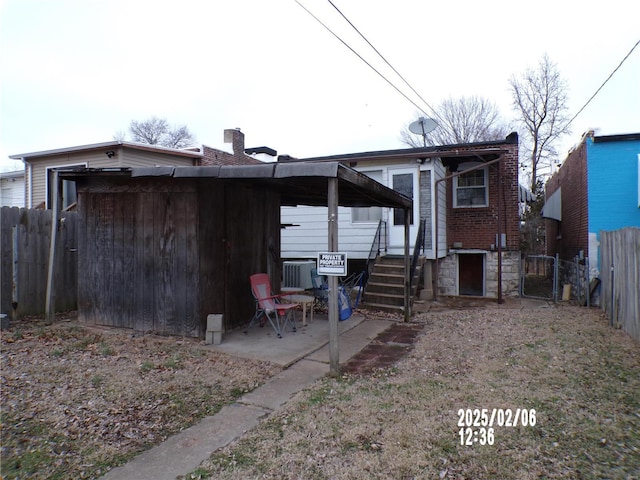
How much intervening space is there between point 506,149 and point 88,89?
12300 millimetres

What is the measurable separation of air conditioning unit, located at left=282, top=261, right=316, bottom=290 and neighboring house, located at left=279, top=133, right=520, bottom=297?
1065mm

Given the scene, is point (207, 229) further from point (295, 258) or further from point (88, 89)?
point (88, 89)

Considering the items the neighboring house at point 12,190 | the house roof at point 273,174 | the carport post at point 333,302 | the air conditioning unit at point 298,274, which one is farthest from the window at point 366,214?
the neighboring house at point 12,190

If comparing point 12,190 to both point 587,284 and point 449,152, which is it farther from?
point 587,284

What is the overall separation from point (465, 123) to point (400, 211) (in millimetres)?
19067

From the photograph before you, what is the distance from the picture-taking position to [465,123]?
26.8 m

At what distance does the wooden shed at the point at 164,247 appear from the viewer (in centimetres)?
603

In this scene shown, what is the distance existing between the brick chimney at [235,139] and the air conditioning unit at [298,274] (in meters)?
5.63

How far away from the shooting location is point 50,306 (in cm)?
671

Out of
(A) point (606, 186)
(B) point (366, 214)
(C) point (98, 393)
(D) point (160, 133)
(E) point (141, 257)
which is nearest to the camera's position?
(C) point (98, 393)

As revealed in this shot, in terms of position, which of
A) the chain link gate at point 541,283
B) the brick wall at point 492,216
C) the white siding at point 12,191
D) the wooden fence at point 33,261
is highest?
the white siding at point 12,191

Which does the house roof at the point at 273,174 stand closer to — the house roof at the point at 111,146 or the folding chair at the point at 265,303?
the folding chair at the point at 265,303

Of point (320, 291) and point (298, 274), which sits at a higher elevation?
point (298, 274)
